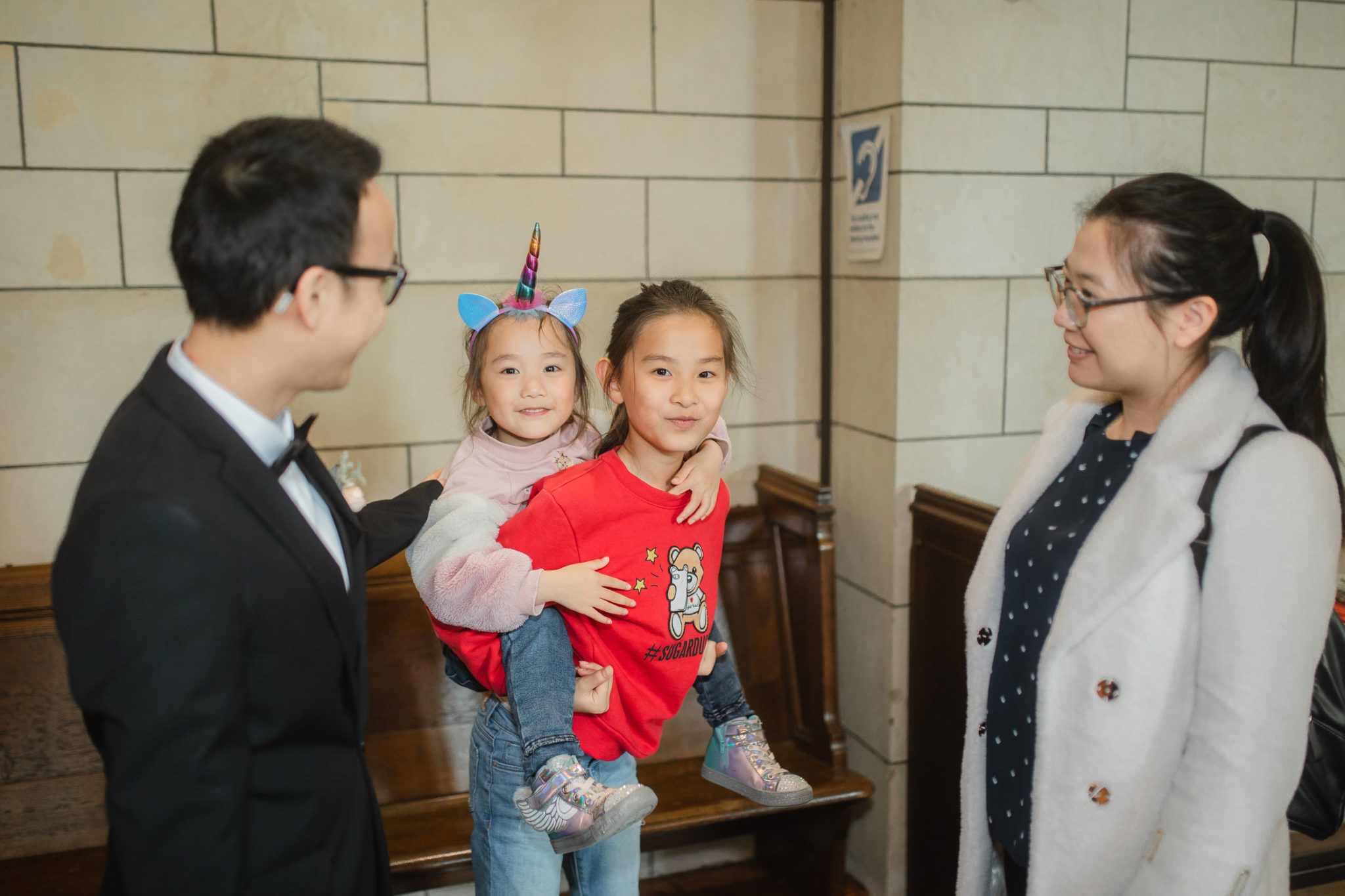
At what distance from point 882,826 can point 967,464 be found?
1.13 metres

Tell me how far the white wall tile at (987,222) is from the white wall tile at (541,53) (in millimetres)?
905

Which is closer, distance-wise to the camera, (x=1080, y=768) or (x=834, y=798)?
(x=1080, y=768)

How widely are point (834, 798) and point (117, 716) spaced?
6.96 feet

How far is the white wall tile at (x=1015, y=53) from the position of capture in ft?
8.78

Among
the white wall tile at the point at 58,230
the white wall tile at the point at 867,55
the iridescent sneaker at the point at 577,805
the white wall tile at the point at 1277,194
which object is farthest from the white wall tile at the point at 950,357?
the white wall tile at the point at 58,230

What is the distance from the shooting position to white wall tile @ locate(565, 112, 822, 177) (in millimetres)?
2936

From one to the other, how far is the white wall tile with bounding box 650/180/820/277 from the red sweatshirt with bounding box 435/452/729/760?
1.50 metres

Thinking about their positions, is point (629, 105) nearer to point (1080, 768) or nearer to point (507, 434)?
point (507, 434)

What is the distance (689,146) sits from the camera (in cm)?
304

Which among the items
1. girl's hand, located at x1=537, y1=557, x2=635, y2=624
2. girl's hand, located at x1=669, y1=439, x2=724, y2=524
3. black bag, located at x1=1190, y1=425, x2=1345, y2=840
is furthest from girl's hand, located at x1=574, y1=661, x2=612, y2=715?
black bag, located at x1=1190, y1=425, x2=1345, y2=840

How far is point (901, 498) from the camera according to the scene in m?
2.84

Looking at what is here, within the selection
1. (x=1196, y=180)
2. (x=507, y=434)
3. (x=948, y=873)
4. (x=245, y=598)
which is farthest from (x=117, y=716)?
(x=948, y=873)

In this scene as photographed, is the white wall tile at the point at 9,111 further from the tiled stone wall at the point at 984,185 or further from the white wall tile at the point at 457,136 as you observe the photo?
the tiled stone wall at the point at 984,185

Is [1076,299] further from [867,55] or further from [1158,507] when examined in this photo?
[867,55]
